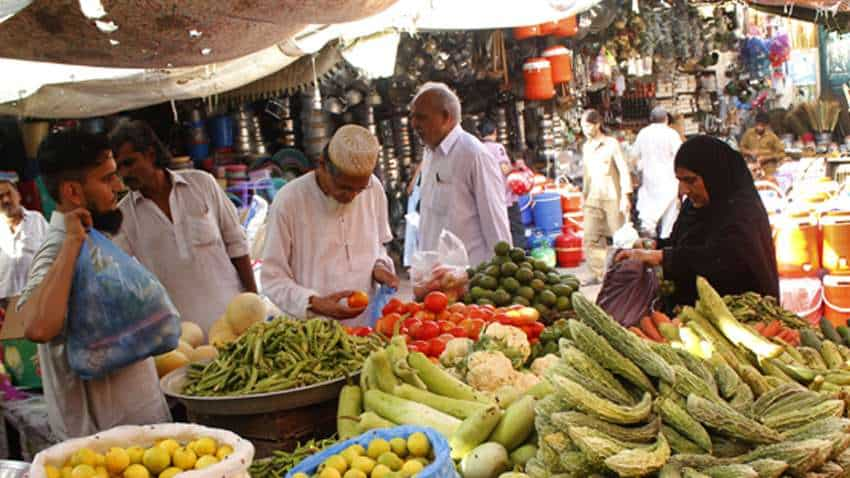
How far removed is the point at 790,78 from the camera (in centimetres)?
2031

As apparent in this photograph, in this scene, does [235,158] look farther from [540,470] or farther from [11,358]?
[540,470]

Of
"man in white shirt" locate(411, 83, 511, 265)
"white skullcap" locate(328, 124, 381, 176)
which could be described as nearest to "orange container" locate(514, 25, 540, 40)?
"man in white shirt" locate(411, 83, 511, 265)

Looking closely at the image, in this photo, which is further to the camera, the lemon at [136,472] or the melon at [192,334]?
the melon at [192,334]

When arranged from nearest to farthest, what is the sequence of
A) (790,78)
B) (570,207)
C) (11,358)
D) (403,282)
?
(11,358)
(403,282)
(570,207)
(790,78)

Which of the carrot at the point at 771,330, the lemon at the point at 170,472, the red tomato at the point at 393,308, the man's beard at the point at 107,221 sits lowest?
the carrot at the point at 771,330

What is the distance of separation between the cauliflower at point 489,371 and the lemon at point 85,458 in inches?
48.5

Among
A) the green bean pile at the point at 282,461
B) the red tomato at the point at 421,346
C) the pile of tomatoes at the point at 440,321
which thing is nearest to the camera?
the green bean pile at the point at 282,461

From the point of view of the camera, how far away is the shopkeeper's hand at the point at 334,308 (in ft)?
13.3

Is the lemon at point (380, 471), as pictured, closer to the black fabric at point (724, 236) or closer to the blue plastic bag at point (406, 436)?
the blue plastic bag at point (406, 436)

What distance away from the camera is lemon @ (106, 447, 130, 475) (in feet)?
7.55

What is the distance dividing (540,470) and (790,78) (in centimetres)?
2032

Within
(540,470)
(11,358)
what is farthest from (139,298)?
(11,358)

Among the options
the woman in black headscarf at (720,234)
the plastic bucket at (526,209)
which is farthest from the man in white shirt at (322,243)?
the plastic bucket at (526,209)

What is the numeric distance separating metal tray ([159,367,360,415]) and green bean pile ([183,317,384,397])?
43 mm
